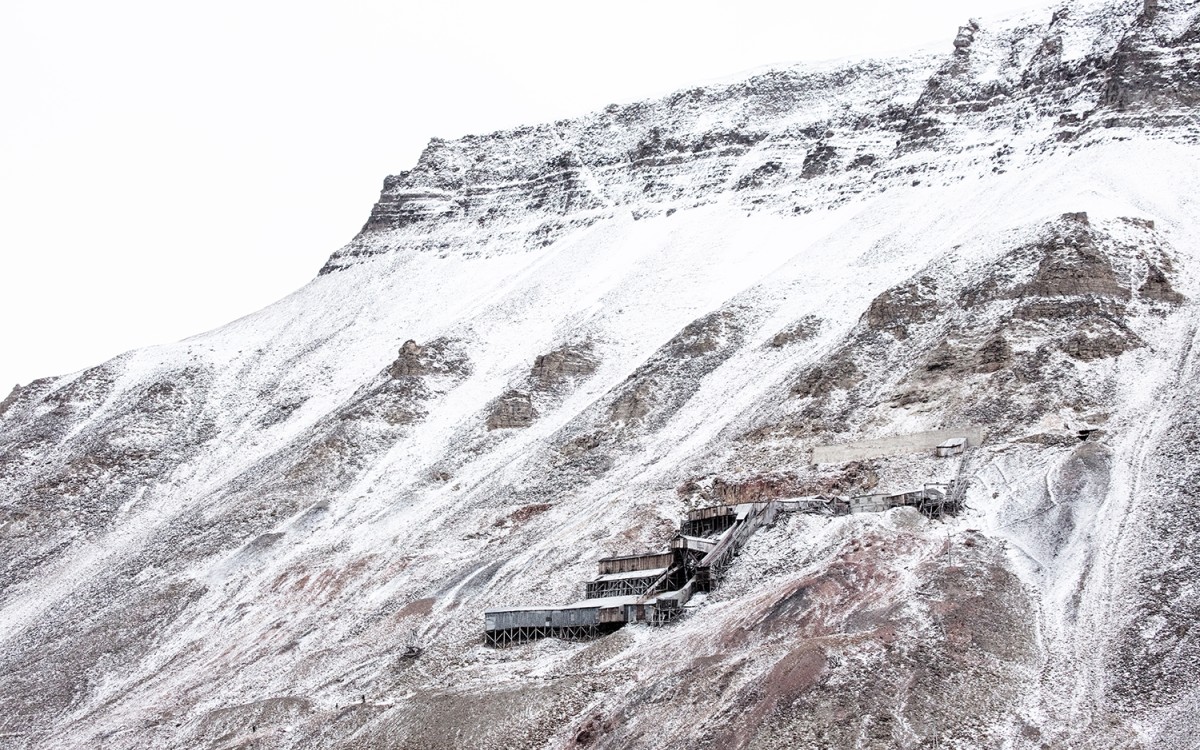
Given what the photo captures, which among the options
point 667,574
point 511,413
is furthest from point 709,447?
point 511,413

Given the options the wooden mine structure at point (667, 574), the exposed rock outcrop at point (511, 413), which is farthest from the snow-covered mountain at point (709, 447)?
the wooden mine structure at point (667, 574)

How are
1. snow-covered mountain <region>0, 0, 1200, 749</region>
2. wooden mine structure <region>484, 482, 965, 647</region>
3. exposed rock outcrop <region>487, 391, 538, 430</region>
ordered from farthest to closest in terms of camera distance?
exposed rock outcrop <region>487, 391, 538, 430</region>, wooden mine structure <region>484, 482, 965, 647</region>, snow-covered mountain <region>0, 0, 1200, 749</region>

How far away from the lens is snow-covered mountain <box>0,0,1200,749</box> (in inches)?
1481

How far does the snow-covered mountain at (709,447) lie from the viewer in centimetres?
3762

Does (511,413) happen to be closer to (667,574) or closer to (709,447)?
(709,447)

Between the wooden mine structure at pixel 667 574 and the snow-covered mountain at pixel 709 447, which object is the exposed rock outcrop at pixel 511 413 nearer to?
the snow-covered mountain at pixel 709 447

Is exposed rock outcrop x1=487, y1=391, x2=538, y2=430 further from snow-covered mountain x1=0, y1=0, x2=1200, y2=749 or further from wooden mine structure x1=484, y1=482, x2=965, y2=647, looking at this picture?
wooden mine structure x1=484, y1=482, x2=965, y2=647

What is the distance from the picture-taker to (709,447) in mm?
68125

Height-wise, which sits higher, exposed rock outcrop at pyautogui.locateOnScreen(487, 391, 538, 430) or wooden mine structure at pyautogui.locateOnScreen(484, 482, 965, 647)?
exposed rock outcrop at pyautogui.locateOnScreen(487, 391, 538, 430)

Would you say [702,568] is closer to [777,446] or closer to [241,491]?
[777,446]

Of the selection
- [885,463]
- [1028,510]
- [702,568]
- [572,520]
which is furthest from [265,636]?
[1028,510]

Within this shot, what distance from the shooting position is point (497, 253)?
440 ft

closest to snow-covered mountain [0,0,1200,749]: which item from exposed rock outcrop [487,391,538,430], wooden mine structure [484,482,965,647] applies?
exposed rock outcrop [487,391,538,430]

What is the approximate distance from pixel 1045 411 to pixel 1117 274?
17.5m
